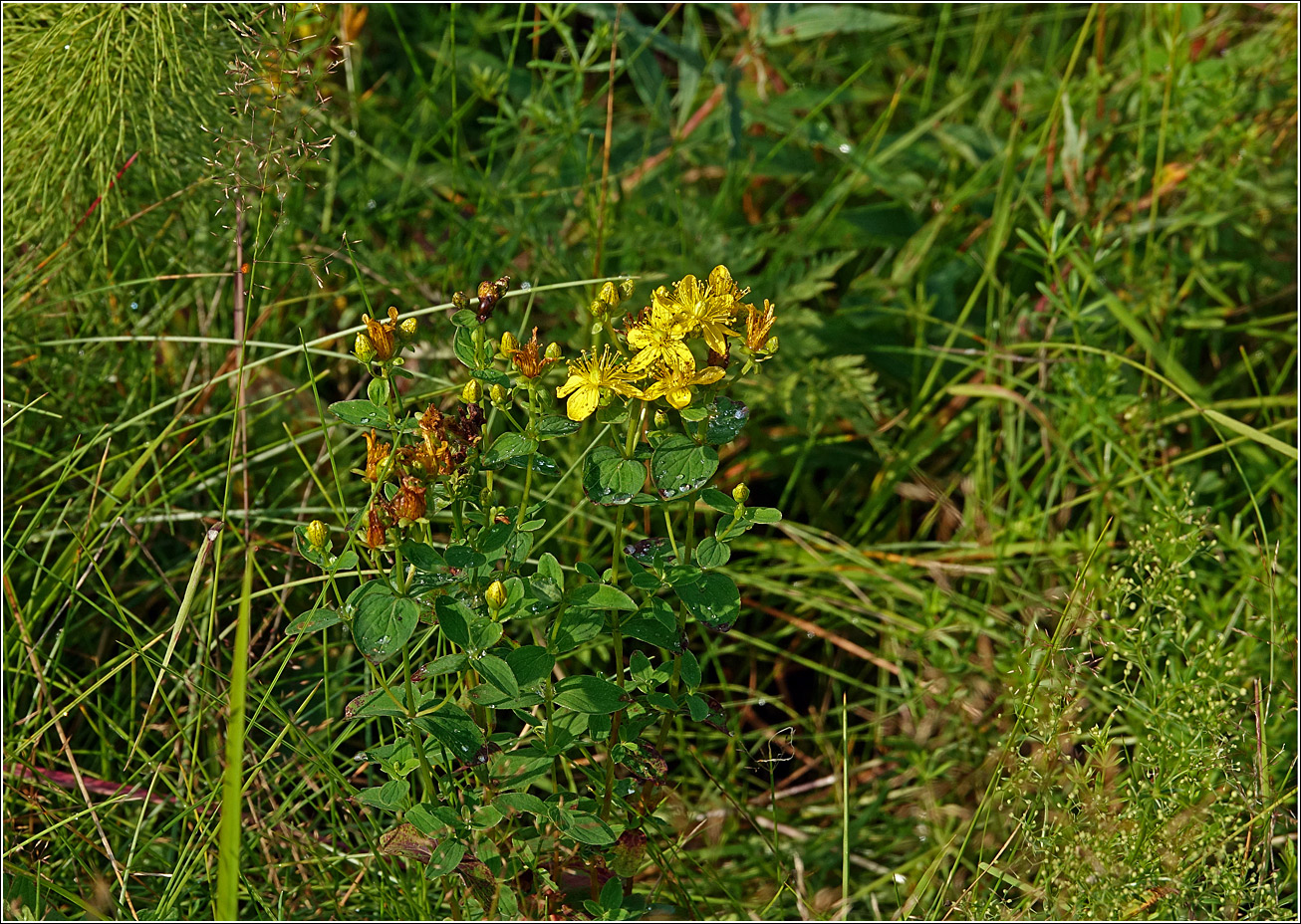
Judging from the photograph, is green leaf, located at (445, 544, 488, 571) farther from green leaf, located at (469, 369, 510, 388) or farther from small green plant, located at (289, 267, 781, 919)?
green leaf, located at (469, 369, 510, 388)

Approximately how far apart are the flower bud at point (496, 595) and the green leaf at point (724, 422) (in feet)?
0.79

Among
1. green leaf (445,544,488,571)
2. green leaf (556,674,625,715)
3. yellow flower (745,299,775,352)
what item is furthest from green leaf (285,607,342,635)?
yellow flower (745,299,775,352)

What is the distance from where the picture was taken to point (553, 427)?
101 cm

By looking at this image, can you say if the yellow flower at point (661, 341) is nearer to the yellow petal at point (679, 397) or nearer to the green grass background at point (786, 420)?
the yellow petal at point (679, 397)

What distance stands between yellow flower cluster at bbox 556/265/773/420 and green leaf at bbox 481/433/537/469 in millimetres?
49

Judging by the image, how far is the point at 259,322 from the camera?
180 centimetres

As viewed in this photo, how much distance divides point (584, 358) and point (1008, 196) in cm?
127

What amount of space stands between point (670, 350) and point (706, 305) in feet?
0.23

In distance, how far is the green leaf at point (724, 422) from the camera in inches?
40.3

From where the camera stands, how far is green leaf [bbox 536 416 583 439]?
3.29 feet

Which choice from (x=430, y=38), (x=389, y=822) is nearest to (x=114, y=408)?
(x=389, y=822)

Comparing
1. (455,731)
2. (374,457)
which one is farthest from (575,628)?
(374,457)

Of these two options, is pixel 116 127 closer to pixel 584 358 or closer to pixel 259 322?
pixel 259 322

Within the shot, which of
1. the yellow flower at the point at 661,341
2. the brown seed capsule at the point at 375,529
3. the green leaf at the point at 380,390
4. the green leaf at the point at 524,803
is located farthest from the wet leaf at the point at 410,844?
the yellow flower at the point at 661,341
